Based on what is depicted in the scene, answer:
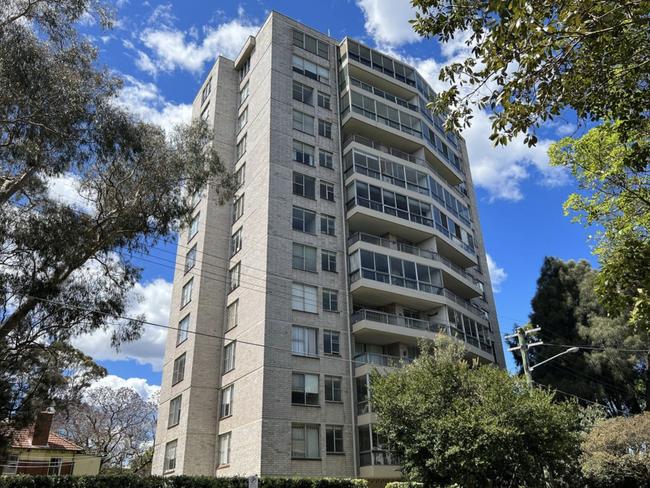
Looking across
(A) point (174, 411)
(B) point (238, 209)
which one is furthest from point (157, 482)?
(B) point (238, 209)

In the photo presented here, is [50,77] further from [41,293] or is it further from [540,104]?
[540,104]

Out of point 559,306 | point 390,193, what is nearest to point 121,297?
point 390,193

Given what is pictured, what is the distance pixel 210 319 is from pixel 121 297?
12.5 meters

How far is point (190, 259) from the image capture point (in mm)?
37250

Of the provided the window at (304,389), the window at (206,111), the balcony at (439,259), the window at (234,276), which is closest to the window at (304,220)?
the balcony at (439,259)

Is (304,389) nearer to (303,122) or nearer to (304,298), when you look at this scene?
(304,298)

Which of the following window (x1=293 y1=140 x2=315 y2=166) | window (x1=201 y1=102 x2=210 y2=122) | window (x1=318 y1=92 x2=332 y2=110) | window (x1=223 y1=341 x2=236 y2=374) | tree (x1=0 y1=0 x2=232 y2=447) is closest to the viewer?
tree (x1=0 y1=0 x2=232 y2=447)

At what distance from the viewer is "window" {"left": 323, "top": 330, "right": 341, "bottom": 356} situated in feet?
98.1

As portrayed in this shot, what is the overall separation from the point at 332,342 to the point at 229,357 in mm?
6517

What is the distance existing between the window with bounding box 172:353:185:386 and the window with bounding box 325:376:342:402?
9895mm

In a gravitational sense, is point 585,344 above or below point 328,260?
below

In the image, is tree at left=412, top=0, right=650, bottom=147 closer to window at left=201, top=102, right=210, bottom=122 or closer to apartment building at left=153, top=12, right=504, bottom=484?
apartment building at left=153, top=12, right=504, bottom=484

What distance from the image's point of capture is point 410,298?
109 ft

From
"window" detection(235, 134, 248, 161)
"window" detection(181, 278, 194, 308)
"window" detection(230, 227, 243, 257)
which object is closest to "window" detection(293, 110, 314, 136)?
"window" detection(235, 134, 248, 161)
